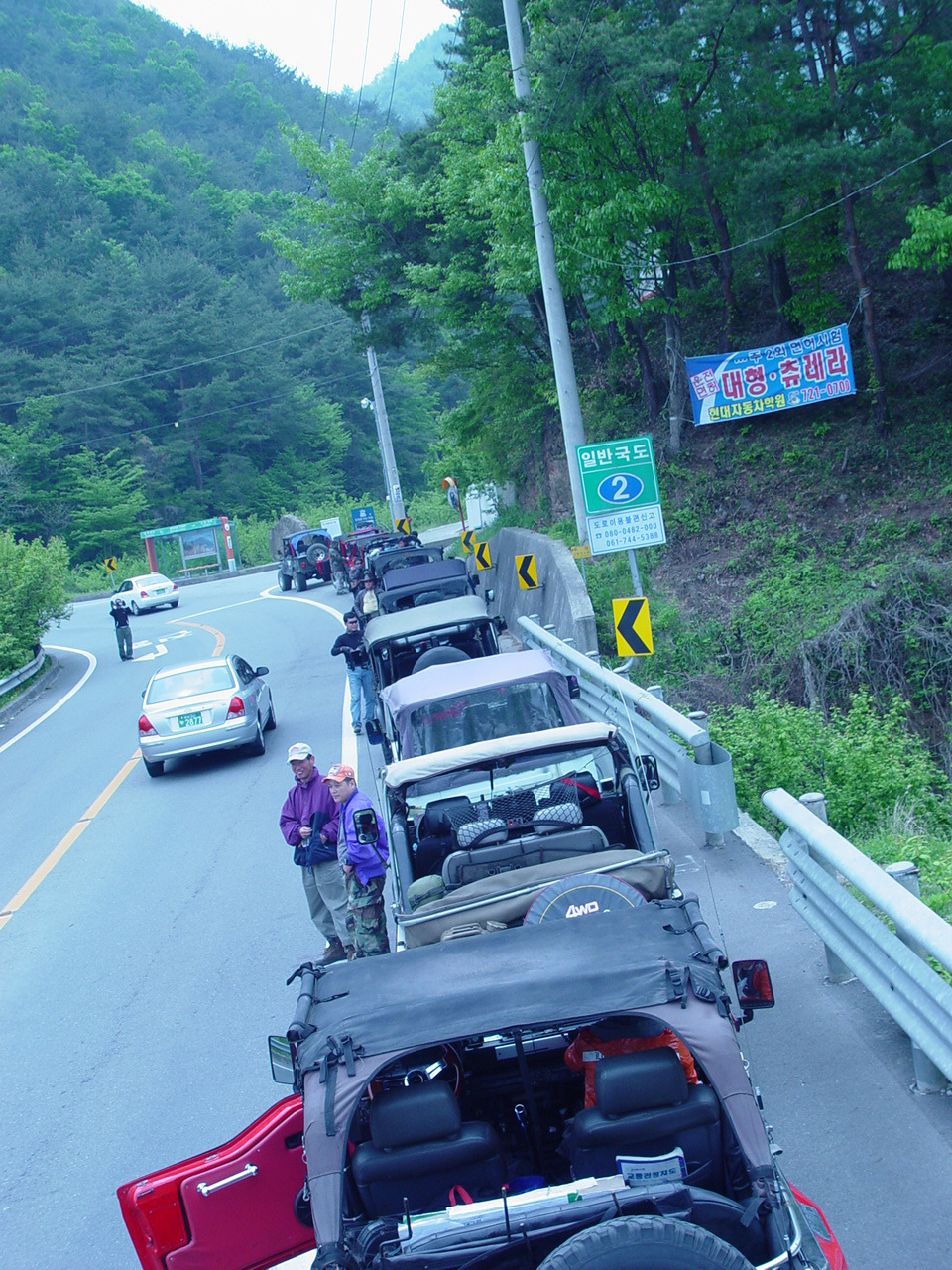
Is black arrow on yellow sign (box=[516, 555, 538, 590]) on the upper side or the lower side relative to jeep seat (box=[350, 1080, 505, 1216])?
upper

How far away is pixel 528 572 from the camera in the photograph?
18875mm

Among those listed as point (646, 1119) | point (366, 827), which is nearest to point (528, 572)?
point (366, 827)

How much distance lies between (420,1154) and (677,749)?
5.94m

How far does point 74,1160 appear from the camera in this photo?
240 inches

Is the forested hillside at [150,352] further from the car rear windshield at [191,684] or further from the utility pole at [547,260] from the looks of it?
the car rear windshield at [191,684]

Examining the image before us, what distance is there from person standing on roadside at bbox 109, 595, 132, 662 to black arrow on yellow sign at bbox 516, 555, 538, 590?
15.0m

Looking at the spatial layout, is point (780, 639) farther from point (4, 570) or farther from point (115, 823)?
point (4, 570)

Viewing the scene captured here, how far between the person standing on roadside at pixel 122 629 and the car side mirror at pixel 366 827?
24.4 m

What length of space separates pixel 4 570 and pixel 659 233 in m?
20.9

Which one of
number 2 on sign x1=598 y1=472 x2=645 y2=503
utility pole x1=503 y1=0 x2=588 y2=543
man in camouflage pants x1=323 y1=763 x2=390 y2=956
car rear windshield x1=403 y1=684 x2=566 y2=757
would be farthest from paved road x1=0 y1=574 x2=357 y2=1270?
utility pole x1=503 y1=0 x2=588 y2=543

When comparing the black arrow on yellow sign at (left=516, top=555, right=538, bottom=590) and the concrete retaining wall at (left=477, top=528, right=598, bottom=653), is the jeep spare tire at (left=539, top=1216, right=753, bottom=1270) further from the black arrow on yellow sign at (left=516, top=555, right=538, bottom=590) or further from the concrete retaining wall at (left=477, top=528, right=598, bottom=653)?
the black arrow on yellow sign at (left=516, top=555, right=538, bottom=590)

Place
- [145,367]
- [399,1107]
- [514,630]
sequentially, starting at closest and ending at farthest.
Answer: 1. [399,1107]
2. [514,630]
3. [145,367]

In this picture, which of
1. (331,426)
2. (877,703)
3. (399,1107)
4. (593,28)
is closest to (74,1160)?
(399,1107)

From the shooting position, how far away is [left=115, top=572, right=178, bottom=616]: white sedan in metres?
47.6
